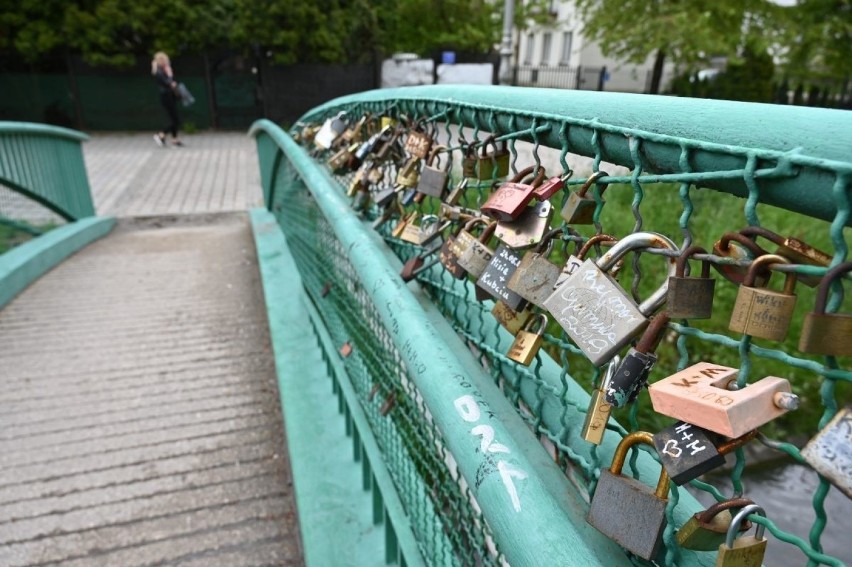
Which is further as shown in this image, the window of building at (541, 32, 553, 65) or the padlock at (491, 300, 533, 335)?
the window of building at (541, 32, 553, 65)

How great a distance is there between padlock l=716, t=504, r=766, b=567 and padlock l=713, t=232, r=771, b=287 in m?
0.23

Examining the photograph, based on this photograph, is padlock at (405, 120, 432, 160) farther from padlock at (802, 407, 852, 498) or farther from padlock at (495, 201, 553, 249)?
padlock at (802, 407, 852, 498)

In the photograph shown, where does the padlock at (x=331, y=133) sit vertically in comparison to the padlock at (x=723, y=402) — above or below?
below

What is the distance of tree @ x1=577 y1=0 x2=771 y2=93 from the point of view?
45.8 feet

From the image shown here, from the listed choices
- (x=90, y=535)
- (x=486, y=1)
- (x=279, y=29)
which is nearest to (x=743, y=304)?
(x=90, y=535)

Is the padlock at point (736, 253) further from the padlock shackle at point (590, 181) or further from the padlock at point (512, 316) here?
the padlock at point (512, 316)

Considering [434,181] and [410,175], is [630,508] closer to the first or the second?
[434,181]

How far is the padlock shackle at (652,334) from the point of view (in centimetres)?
67

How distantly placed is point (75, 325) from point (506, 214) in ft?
12.7

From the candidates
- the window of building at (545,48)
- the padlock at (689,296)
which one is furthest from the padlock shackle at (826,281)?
the window of building at (545,48)

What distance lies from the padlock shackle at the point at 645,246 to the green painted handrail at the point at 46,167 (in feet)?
19.5

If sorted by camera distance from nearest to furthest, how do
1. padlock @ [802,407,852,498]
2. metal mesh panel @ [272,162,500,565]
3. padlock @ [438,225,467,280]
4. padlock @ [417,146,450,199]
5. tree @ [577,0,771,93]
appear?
padlock @ [802,407,852,498] → padlock @ [438,225,467,280] → metal mesh panel @ [272,162,500,565] → padlock @ [417,146,450,199] → tree @ [577,0,771,93]

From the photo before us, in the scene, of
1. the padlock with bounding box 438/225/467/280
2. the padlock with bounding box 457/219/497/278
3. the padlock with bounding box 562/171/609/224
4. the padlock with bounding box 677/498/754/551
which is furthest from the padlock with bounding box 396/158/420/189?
the padlock with bounding box 677/498/754/551

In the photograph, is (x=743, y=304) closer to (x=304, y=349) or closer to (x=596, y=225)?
(x=596, y=225)
